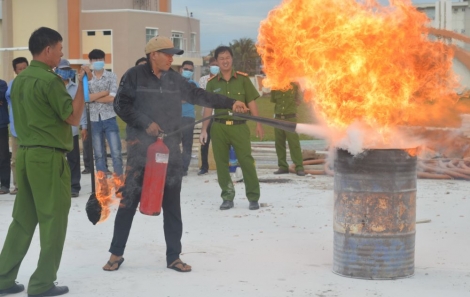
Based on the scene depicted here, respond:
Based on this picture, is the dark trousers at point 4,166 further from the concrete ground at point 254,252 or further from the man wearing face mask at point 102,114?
the man wearing face mask at point 102,114

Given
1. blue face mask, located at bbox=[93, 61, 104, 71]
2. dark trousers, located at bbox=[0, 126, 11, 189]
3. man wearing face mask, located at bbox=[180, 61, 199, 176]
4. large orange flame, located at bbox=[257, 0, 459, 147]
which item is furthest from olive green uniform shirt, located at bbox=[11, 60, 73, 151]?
man wearing face mask, located at bbox=[180, 61, 199, 176]

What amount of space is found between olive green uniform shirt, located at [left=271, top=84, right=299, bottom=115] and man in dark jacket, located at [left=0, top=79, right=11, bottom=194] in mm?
4702

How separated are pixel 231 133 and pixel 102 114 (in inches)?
109

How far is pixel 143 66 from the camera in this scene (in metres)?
7.20

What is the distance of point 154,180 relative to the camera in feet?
22.7

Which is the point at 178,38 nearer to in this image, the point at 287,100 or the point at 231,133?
the point at 287,100

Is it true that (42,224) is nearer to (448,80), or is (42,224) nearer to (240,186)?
(448,80)

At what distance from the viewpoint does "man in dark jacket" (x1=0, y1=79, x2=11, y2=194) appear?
39.0 feet

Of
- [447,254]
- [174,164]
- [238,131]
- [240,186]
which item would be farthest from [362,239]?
[240,186]

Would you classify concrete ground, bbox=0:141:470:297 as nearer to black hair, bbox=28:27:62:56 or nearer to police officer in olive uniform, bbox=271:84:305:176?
black hair, bbox=28:27:62:56

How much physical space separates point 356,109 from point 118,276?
2511 mm

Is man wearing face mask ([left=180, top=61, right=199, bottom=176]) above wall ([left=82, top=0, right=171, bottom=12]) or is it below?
below

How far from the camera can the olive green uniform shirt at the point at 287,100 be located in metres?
13.9

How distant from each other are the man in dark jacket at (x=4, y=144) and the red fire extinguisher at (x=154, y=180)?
5.65 metres
